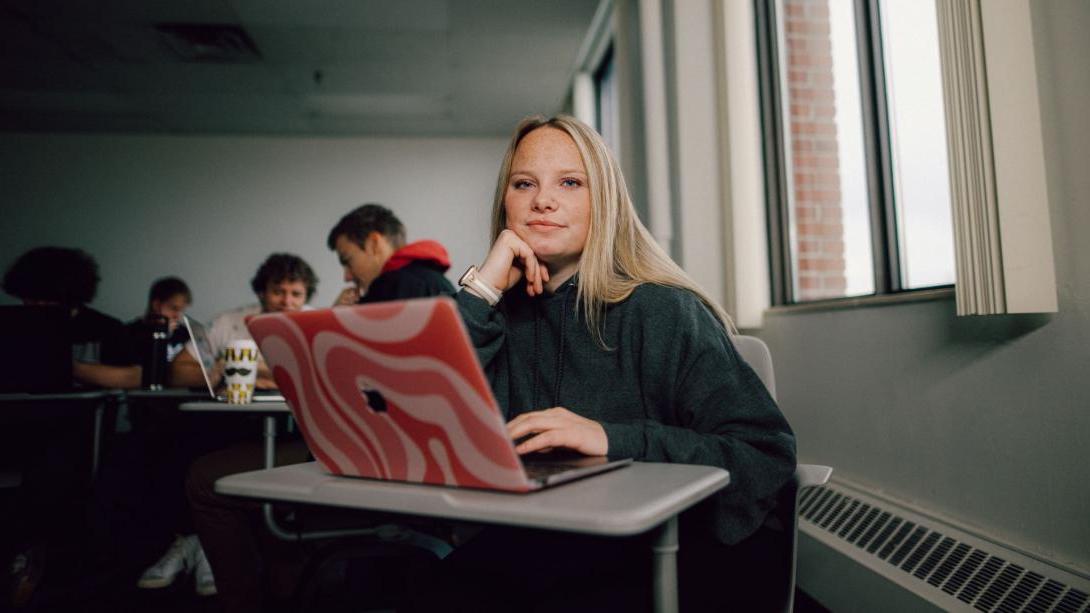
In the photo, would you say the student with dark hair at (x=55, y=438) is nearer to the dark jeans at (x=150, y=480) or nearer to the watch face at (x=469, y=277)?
the dark jeans at (x=150, y=480)

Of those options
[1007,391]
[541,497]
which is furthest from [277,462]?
[1007,391]

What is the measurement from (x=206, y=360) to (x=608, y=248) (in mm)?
2239

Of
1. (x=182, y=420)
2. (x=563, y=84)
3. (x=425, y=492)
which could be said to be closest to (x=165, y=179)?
(x=563, y=84)

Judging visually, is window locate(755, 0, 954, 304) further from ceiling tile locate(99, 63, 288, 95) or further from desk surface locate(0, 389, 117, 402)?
ceiling tile locate(99, 63, 288, 95)

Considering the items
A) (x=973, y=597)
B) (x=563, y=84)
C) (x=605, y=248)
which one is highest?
(x=563, y=84)

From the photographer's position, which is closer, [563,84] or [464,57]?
[464,57]

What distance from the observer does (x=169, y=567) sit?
2342 millimetres

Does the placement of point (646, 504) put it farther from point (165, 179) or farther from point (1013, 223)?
point (165, 179)

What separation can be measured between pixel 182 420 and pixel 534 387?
6.80 ft

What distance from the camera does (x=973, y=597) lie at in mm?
1244

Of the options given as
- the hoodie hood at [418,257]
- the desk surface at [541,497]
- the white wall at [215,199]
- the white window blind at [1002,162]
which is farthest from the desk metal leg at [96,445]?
the white wall at [215,199]

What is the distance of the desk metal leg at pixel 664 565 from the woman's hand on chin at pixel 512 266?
0.55 meters

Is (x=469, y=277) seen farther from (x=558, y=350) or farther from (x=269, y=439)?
(x=269, y=439)

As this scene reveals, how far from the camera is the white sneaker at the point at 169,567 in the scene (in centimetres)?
229
